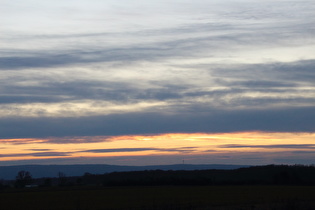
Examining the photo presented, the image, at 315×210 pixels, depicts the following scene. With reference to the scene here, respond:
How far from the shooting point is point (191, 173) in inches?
4973

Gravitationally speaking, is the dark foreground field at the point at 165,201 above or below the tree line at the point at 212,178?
below

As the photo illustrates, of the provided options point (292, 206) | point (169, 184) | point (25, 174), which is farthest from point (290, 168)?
point (292, 206)

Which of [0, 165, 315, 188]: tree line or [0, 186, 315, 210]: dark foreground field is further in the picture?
[0, 165, 315, 188]: tree line

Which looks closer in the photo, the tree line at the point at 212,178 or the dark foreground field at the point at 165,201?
the dark foreground field at the point at 165,201

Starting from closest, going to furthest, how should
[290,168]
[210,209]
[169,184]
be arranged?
[210,209], [169,184], [290,168]

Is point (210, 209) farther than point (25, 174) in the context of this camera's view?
No

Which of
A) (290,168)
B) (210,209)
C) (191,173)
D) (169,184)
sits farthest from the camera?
(191,173)

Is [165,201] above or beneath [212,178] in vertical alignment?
beneath

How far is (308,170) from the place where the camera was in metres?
116

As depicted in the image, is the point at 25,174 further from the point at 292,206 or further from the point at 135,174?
the point at 292,206

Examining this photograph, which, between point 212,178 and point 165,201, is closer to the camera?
point 165,201

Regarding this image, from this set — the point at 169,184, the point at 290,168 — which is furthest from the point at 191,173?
the point at 169,184

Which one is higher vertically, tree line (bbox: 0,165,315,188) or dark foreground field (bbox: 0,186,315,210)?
tree line (bbox: 0,165,315,188)

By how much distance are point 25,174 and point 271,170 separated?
59279 mm
